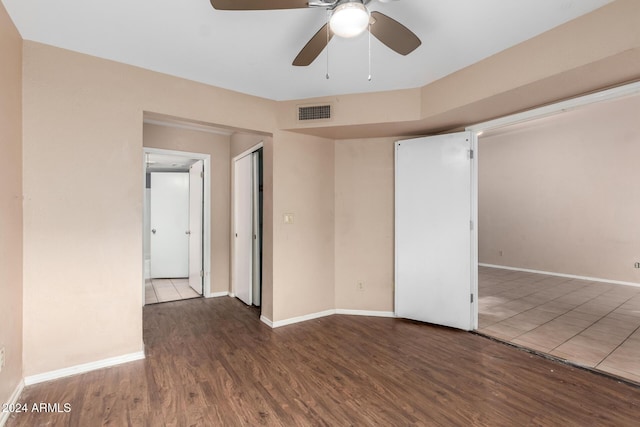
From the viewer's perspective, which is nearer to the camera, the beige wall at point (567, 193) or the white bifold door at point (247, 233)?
the white bifold door at point (247, 233)

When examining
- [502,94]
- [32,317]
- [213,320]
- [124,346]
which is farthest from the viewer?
[213,320]

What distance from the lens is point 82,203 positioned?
2318 mm

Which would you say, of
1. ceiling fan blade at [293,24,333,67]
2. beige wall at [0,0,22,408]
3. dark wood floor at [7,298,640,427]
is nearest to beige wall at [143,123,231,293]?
dark wood floor at [7,298,640,427]

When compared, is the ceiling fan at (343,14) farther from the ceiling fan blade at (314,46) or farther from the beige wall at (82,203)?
the beige wall at (82,203)

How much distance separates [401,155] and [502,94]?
131 cm

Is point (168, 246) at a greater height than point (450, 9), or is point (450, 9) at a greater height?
point (450, 9)

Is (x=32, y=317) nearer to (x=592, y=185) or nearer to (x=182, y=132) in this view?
(x=182, y=132)

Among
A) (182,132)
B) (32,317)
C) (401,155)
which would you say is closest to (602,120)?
(401,155)

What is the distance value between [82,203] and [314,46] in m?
2.11

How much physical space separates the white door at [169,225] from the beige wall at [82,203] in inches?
134

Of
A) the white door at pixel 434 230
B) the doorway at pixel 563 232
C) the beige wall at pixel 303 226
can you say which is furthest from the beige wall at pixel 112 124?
the doorway at pixel 563 232

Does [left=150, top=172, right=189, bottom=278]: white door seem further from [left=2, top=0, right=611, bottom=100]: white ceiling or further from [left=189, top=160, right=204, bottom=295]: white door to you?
[left=2, top=0, right=611, bottom=100]: white ceiling

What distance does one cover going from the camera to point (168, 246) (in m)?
5.73

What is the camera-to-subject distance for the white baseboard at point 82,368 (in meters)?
2.15
